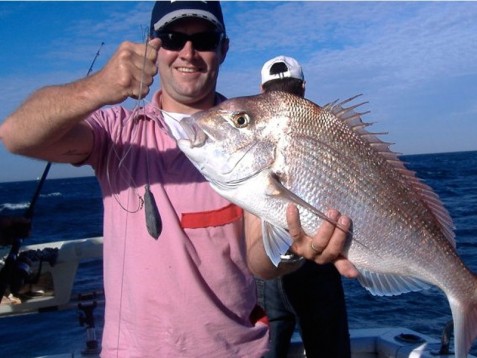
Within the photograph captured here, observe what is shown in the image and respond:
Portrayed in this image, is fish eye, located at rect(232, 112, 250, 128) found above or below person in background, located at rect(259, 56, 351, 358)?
above

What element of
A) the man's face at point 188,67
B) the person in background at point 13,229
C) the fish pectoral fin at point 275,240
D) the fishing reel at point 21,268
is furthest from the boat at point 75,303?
the man's face at point 188,67

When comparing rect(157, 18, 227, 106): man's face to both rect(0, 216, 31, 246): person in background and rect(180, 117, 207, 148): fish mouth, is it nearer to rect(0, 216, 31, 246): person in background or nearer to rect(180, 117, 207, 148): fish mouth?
rect(180, 117, 207, 148): fish mouth

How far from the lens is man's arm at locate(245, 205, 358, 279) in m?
2.09

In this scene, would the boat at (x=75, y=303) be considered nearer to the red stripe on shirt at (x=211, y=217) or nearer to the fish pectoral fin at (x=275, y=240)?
the red stripe on shirt at (x=211, y=217)

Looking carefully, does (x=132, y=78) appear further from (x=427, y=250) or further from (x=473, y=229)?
(x=473, y=229)

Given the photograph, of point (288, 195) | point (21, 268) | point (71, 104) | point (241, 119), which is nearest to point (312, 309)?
point (288, 195)

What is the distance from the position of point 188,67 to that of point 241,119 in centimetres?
38

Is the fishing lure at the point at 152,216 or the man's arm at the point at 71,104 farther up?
the man's arm at the point at 71,104

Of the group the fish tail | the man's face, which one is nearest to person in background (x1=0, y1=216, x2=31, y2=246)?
the man's face

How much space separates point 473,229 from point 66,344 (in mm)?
10340

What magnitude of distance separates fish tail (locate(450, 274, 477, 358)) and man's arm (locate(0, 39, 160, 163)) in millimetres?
1739

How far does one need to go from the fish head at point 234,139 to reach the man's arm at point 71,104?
0.42 meters

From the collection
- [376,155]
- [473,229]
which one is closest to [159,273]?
[376,155]

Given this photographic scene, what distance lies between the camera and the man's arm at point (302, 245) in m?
2.09
